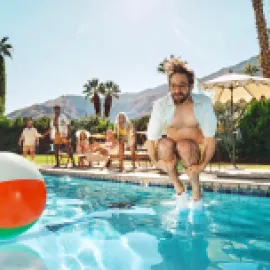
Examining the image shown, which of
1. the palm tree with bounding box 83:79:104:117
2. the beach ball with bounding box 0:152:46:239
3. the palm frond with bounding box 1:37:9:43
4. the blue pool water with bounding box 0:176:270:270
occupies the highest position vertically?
the palm frond with bounding box 1:37:9:43

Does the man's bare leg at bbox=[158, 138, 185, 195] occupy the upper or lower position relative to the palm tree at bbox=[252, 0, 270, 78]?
lower

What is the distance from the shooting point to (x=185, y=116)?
453cm

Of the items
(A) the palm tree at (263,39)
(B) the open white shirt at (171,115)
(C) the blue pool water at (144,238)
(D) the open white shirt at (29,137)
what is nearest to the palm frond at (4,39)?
(A) the palm tree at (263,39)

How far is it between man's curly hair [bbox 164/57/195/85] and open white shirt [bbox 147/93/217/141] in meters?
Answer: 0.22

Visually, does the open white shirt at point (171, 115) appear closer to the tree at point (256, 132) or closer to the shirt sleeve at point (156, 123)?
the shirt sleeve at point (156, 123)

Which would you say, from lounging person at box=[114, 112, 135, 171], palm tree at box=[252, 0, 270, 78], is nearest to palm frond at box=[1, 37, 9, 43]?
palm tree at box=[252, 0, 270, 78]

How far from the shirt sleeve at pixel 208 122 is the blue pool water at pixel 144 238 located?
1099 mm

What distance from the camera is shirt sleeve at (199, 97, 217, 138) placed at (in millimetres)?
4246

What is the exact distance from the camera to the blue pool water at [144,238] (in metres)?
3.08


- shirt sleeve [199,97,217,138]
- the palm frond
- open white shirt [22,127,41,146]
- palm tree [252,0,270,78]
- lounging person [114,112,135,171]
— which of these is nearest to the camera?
shirt sleeve [199,97,217,138]

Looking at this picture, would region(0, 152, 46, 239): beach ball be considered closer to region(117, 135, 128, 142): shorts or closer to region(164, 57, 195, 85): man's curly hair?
region(164, 57, 195, 85): man's curly hair

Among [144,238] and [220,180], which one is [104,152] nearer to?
[220,180]

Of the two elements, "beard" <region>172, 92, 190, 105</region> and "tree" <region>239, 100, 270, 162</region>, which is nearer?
"beard" <region>172, 92, 190, 105</region>

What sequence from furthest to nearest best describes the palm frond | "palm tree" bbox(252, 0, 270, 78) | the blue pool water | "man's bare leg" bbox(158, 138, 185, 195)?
the palm frond < "palm tree" bbox(252, 0, 270, 78) < "man's bare leg" bbox(158, 138, 185, 195) < the blue pool water
